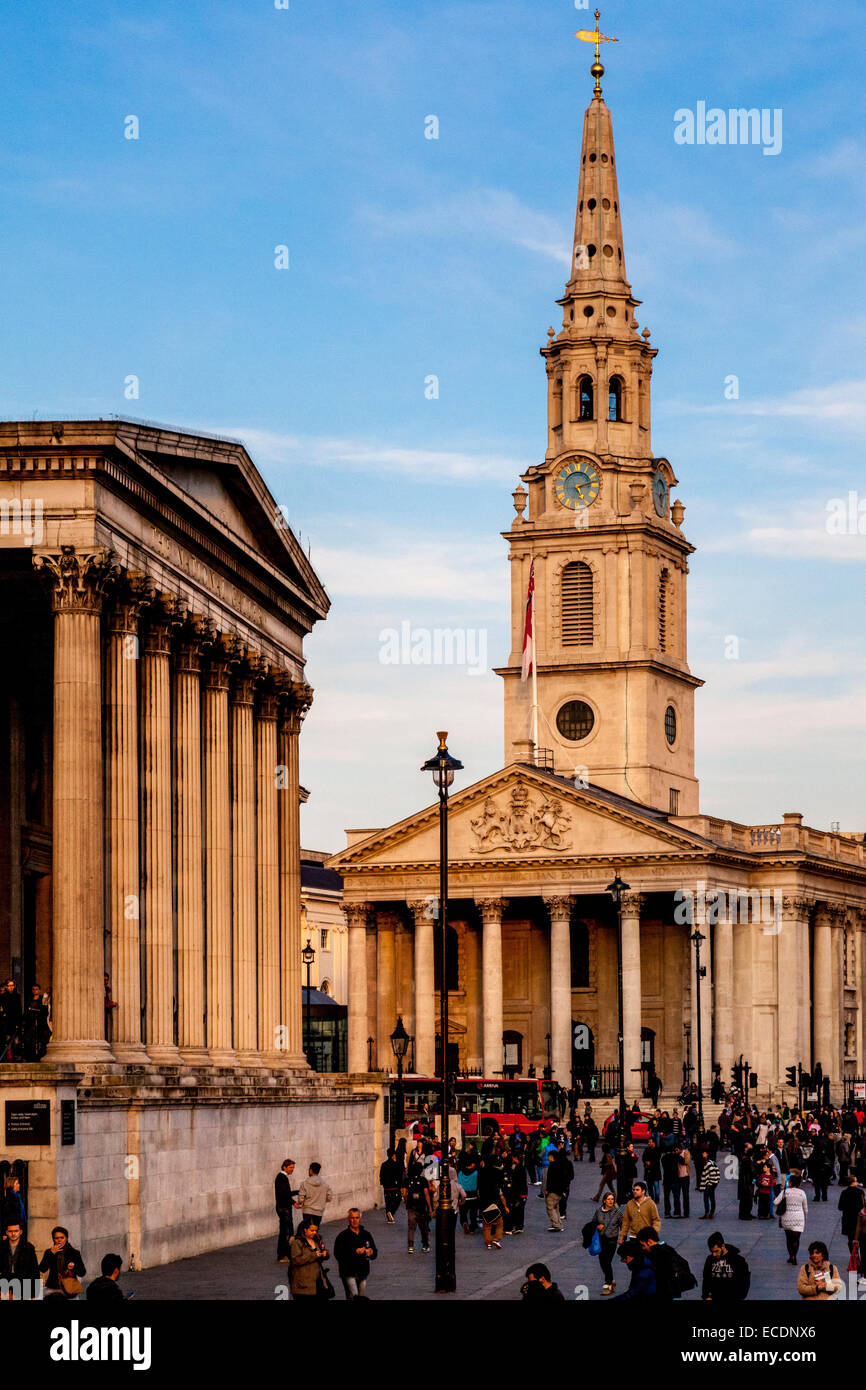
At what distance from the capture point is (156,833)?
1741 inches

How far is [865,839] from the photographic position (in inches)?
5463

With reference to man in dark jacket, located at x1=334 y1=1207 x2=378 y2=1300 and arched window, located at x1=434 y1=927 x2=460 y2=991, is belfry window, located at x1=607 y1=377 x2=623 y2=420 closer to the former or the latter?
arched window, located at x1=434 y1=927 x2=460 y2=991

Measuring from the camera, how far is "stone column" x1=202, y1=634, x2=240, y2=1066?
48906 millimetres

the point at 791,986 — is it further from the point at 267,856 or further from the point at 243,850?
the point at 243,850

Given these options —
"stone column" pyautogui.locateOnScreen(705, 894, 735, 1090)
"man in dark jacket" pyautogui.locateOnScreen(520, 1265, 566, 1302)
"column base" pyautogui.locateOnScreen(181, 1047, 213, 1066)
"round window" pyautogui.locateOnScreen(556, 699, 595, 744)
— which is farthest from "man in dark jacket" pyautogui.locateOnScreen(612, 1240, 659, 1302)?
"round window" pyautogui.locateOnScreen(556, 699, 595, 744)

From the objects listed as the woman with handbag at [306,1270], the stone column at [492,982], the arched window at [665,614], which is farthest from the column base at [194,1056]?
the arched window at [665,614]

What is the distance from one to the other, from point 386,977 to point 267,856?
66417 millimetres

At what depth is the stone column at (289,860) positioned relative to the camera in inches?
2183

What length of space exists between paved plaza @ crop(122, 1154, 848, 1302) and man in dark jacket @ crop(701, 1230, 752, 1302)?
280 inches

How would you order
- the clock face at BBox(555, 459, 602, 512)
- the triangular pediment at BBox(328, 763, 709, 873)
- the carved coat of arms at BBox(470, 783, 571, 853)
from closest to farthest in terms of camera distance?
the triangular pediment at BBox(328, 763, 709, 873) → the carved coat of arms at BBox(470, 783, 571, 853) → the clock face at BBox(555, 459, 602, 512)

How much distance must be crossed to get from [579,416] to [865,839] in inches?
1193

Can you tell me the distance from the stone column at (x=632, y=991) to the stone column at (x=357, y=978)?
43.6ft
